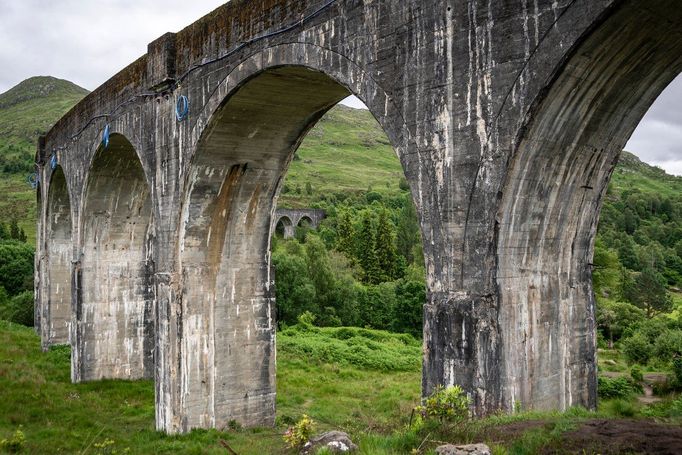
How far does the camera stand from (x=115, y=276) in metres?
15.0

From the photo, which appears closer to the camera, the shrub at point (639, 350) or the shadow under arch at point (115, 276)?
the shadow under arch at point (115, 276)

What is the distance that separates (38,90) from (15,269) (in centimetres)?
10019

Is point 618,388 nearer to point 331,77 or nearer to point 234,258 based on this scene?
point 234,258

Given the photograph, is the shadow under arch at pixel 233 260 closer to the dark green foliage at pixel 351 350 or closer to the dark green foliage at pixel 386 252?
the dark green foliage at pixel 351 350

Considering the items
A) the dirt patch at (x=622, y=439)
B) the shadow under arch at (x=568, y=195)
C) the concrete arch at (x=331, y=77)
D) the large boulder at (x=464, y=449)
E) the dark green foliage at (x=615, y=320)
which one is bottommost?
the dark green foliage at (x=615, y=320)

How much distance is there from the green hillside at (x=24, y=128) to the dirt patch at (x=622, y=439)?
5164cm

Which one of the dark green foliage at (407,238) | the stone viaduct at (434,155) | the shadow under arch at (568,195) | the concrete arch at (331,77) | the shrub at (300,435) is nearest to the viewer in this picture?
the shadow under arch at (568,195)

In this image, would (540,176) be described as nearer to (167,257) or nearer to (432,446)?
(432,446)

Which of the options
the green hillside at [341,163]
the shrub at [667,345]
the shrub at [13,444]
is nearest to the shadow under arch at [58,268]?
the shrub at [13,444]

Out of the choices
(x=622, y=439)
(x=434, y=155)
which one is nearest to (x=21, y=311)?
(x=434, y=155)

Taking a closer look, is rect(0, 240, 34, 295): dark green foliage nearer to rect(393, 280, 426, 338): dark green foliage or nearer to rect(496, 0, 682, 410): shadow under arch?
rect(393, 280, 426, 338): dark green foliage

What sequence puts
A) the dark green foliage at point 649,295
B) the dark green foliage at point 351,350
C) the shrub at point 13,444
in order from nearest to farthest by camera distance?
1. the shrub at point 13,444
2. the dark green foliage at point 351,350
3. the dark green foliage at point 649,295

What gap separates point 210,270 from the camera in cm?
1037

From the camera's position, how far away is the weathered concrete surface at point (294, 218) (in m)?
54.1
